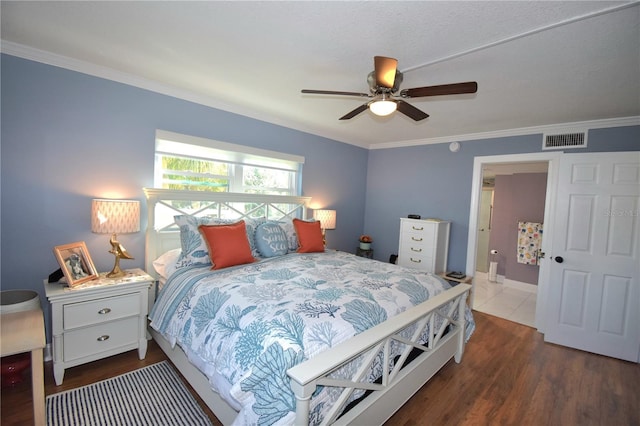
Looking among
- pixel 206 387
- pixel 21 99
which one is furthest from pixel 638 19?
pixel 21 99

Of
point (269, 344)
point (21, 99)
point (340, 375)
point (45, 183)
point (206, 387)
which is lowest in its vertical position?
point (206, 387)

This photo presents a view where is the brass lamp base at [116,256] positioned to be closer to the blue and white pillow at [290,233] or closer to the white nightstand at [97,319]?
the white nightstand at [97,319]

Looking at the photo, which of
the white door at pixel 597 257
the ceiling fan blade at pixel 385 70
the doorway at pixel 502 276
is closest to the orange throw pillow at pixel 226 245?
the ceiling fan blade at pixel 385 70

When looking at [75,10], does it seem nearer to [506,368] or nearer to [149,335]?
[149,335]

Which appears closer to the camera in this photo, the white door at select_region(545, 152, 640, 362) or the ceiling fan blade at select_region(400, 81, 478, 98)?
the ceiling fan blade at select_region(400, 81, 478, 98)

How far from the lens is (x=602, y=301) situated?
2977 mm

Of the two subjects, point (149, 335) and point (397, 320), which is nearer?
point (397, 320)

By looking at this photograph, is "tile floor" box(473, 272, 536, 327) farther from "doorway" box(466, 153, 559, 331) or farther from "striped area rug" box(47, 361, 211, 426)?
"striped area rug" box(47, 361, 211, 426)

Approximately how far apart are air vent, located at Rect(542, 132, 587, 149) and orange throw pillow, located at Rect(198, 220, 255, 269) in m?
3.62

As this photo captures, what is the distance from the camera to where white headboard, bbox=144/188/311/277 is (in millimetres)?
2754

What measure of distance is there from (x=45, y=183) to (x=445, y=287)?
3.43 metres

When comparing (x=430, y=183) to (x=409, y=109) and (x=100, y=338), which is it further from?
(x=100, y=338)

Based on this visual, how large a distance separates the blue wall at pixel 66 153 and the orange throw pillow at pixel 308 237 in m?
1.44

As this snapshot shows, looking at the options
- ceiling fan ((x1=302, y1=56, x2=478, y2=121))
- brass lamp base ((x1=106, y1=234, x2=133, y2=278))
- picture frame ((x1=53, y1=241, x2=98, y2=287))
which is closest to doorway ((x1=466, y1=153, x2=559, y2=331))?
ceiling fan ((x1=302, y1=56, x2=478, y2=121))
